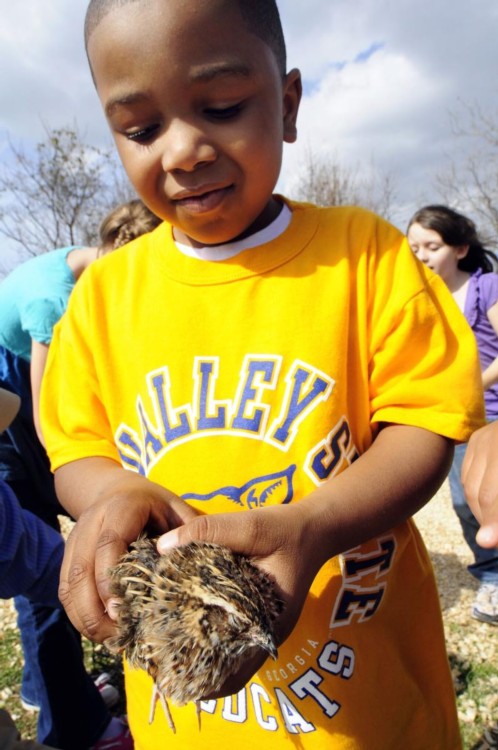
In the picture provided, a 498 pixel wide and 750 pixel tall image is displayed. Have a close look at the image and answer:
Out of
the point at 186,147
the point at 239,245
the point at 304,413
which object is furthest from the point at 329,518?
the point at 186,147


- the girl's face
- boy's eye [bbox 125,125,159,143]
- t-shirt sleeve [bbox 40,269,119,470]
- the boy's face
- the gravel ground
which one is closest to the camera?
the boy's face

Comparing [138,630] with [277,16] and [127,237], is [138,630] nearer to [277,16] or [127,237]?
[277,16]

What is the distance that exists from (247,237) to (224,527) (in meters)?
0.88

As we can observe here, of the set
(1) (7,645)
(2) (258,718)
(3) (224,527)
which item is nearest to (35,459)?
(1) (7,645)

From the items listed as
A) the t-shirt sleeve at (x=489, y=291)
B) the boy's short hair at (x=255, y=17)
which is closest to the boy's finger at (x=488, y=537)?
the boy's short hair at (x=255, y=17)

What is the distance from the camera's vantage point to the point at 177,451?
4.92 ft

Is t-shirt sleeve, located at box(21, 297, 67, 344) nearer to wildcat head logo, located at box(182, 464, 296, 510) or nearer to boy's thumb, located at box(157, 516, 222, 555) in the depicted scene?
wildcat head logo, located at box(182, 464, 296, 510)

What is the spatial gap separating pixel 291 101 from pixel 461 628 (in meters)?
4.32

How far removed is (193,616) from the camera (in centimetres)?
101

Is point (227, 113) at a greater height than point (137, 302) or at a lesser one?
greater

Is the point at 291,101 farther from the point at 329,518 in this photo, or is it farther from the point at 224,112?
the point at 329,518

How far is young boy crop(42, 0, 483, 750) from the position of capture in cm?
129

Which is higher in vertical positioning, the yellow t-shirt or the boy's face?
the boy's face

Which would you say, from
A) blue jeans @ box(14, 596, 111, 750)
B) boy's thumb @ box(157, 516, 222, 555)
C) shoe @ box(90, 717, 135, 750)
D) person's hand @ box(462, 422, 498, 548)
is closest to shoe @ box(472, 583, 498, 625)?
shoe @ box(90, 717, 135, 750)
